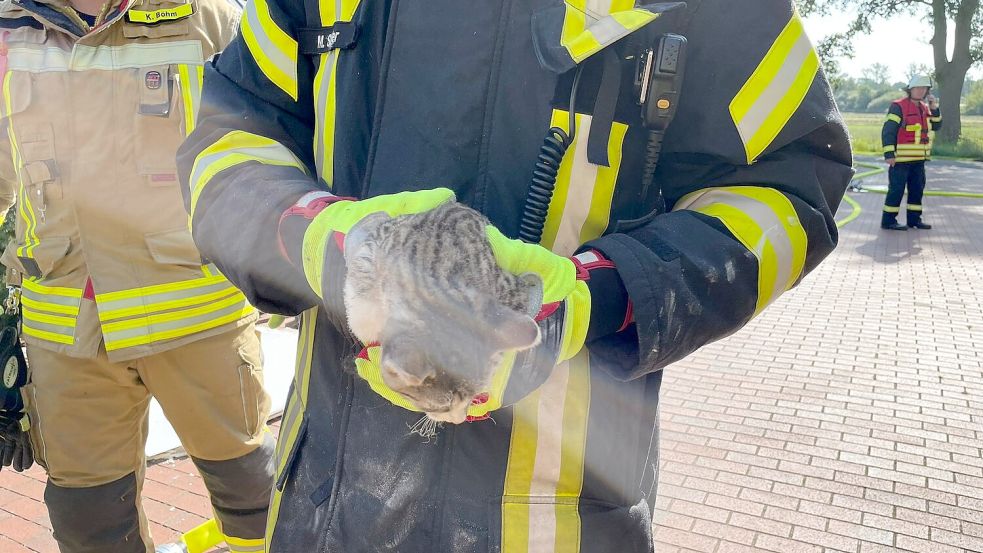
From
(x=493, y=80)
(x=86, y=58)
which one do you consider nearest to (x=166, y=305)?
(x=86, y=58)

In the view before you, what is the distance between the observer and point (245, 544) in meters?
2.90

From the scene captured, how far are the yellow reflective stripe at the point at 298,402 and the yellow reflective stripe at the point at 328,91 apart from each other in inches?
12.4

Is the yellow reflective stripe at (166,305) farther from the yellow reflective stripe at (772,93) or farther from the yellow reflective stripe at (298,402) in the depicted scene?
the yellow reflective stripe at (772,93)

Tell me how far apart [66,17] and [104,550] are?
1976 millimetres

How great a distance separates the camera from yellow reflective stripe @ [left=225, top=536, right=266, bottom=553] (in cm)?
290

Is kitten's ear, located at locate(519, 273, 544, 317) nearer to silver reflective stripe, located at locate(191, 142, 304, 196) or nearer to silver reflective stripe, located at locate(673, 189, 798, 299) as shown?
silver reflective stripe, located at locate(673, 189, 798, 299)

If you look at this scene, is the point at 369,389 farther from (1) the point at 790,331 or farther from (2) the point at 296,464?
(1) the point at 790,331

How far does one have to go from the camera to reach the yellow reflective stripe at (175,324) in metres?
2.64

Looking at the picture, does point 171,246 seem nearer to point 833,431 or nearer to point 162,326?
point 162,326

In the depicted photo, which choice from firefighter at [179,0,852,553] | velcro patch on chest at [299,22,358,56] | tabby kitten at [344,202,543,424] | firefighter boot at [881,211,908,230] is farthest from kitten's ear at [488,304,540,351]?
firefighter boot at [881,211,908,230]

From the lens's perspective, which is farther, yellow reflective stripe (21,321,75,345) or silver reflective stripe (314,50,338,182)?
yellow reflective stripe (21,321,75,345)

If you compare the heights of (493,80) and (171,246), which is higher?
(493,80)

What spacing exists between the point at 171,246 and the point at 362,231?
1905mm

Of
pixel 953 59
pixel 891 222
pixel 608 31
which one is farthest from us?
pixel 953 59
